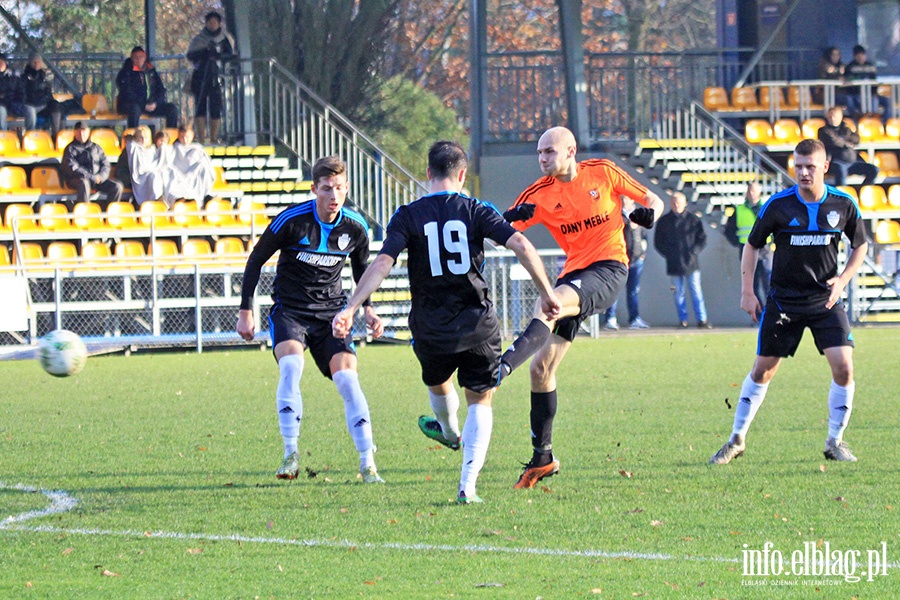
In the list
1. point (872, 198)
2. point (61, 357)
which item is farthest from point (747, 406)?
point (872, 198)

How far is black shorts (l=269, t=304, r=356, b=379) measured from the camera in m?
7.66

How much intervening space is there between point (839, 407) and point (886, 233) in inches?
621

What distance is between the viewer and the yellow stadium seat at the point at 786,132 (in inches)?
936

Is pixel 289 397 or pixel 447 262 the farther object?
pixel 289 397

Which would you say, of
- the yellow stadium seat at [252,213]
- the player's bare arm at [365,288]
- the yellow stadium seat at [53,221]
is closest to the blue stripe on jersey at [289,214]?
the player's bare arm at [365,288]

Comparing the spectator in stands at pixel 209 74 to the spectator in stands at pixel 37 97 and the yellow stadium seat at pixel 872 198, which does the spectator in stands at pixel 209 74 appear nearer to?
the spectator in stands at pixel 37 97

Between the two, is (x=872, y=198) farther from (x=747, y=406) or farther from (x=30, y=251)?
(x=747, y=406)

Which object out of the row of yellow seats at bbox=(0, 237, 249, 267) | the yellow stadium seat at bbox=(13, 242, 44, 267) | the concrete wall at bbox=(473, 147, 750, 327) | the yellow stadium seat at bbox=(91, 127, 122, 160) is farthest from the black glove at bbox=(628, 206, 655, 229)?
the yellow stadium seat at bbox=(91, 127, 122, 160)

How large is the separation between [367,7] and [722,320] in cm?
878

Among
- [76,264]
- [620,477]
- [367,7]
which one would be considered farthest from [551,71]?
[620,477]

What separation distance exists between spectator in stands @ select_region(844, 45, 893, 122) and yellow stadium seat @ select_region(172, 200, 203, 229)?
11.9m

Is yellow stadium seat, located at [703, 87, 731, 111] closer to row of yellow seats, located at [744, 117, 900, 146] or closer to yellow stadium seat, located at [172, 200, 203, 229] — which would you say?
row of yellow seats, located at [744, 117, 900, 146]
